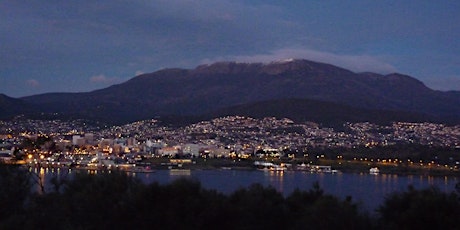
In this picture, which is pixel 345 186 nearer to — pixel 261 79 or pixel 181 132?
pixel 181 132

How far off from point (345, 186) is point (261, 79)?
79.8 metres

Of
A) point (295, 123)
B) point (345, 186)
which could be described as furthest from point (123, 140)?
point (345, 186)

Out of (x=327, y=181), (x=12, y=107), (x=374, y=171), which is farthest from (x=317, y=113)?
(x=327, y=181)

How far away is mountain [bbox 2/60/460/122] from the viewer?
320ft

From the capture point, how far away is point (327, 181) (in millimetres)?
41375

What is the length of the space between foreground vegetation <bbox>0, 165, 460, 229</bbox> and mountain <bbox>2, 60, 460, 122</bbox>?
→ 7207 cm

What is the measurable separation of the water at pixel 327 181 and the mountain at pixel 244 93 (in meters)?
43.7

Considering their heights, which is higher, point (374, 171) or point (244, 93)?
point (244, 93)

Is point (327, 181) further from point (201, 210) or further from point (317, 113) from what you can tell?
point (317, 113)

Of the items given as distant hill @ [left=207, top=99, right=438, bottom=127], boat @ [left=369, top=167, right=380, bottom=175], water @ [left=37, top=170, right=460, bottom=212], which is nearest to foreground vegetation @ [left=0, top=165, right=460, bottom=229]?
water @ [left=37, top=170, right=460, bottom=212]

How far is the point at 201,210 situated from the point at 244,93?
94807 mm

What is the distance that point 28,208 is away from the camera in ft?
51.5

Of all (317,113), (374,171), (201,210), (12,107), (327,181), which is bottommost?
(201,210)

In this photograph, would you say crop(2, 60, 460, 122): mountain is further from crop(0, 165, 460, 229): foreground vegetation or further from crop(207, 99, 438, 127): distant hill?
crop(0, 165, 460, 229): foreground vegetation
